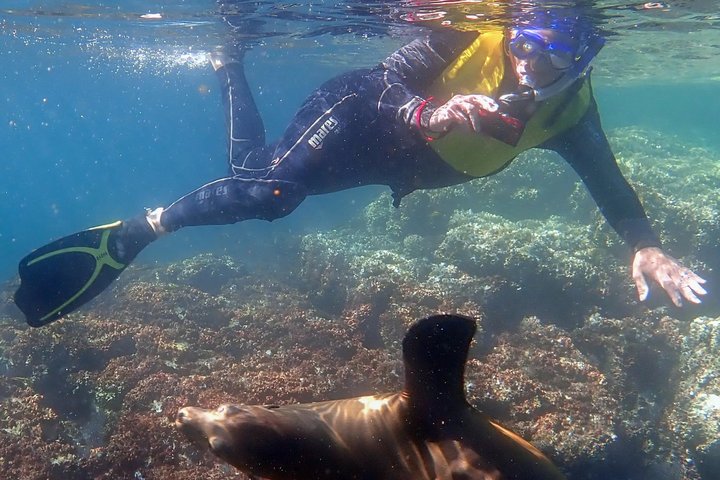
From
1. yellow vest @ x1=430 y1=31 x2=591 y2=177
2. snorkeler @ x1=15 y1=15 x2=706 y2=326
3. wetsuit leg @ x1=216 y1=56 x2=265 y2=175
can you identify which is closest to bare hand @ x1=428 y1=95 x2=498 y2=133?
snorkeler @ x1=15 y1=15 x2=706 y2=326

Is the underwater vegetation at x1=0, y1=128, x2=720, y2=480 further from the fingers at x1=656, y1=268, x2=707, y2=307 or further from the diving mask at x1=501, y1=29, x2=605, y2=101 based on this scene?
the diving mask at x1=501, y1=29, x2=605, y2=101

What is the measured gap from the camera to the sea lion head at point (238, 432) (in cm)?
235

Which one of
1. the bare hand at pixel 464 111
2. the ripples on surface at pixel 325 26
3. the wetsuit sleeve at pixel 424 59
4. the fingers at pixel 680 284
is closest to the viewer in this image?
the bare hand at pixel 464 111

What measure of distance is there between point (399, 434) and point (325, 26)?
16.5 metres

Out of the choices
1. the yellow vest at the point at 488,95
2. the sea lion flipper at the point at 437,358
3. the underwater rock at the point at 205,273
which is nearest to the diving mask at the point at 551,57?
the yellow vest at the point at 488,95

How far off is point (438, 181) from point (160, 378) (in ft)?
17.0

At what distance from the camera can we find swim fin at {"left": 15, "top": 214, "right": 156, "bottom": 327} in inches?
212

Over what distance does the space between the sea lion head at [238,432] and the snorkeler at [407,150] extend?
2978mm

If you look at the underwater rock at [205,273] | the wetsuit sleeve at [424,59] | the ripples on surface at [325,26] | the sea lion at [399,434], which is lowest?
the underwater rock at [205,273]

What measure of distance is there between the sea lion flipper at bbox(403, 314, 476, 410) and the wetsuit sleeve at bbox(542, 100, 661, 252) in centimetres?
391

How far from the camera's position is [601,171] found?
5836 millimetres

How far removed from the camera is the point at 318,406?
9.48 feet

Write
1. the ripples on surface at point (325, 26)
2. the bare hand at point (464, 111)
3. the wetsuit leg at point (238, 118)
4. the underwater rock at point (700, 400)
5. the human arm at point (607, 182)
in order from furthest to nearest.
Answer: the ripples on surface at point (325, 26), the underwater rock at point (700, 400), the wetsuit leg at point (238, 118), the human arm at point (607, 182), the bare hand at point (464, 111)

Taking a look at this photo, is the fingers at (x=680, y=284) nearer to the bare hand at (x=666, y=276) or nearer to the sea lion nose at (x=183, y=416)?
the bare hand at (x=666, y=276)
